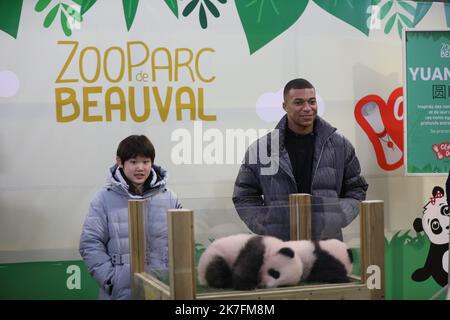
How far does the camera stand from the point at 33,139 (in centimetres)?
404

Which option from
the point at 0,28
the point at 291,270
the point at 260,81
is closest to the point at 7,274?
the point at 0,28

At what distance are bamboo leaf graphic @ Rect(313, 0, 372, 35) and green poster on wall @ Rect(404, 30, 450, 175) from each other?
0.28m

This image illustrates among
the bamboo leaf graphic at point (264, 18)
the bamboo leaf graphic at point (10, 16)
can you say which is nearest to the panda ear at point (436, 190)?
the bamboo leaf graphic at point (264, 18)

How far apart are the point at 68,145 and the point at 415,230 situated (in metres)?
2.29

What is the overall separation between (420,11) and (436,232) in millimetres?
1457

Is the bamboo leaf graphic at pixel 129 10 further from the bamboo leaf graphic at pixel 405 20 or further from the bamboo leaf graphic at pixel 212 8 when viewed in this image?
the bamboo leaf graphic at pixel 405 20

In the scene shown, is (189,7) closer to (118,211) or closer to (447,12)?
(118,211)

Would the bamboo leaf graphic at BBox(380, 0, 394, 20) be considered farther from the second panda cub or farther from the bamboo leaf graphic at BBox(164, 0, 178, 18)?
the second panda cub

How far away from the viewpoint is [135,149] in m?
3.98

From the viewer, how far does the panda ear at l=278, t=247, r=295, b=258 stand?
234 cm

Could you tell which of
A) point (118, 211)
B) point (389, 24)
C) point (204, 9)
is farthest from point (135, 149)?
point (389, 24)

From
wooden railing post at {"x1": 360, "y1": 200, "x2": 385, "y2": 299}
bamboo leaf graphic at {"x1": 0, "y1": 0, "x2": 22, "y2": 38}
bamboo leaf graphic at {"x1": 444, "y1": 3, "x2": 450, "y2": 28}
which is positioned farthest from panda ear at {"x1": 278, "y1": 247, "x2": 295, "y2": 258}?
bamboo leaf graphic at {"x1": 444, "y1": 3, "x2": 450, "y2": 28}

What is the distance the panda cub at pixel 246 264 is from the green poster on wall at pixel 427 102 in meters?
2.22
